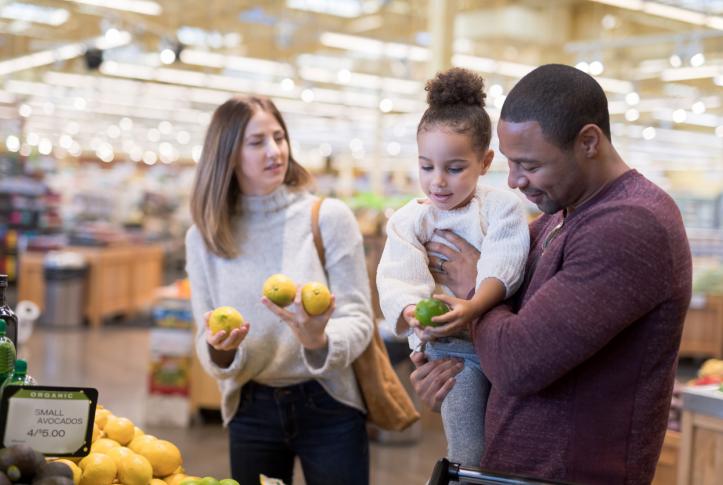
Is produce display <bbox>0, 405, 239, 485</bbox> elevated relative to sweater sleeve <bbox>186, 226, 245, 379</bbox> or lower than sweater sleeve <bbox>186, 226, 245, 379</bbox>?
lower

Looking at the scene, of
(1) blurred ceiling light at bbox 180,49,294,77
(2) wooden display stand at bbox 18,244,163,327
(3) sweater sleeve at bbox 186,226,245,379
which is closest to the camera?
(3) sweater sleeve at bbox 186,226,245,379

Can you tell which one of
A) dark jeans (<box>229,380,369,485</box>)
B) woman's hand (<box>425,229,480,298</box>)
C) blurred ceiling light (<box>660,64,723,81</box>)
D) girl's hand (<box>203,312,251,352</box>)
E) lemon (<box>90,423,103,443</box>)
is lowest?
dark jeans (<box>229,380,369,485</box>)

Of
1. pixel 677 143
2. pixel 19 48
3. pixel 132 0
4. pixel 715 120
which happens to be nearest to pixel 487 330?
pixel 132 0

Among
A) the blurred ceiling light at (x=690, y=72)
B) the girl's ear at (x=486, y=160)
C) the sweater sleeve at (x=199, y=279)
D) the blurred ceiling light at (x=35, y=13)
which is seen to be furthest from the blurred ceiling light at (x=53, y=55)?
the girl's ear at (x=486, y=160)

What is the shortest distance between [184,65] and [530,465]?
20.1 m

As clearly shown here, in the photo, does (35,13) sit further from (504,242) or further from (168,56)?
(504,242)

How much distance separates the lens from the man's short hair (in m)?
1.52

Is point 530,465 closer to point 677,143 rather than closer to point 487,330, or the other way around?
point 487,330

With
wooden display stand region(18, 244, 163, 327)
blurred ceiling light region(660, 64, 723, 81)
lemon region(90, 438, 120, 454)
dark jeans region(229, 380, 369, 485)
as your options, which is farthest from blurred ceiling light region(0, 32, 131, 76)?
lemon region(90, 438, 120, 454)

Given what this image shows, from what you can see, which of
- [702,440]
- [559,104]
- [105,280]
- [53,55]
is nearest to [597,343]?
[559,104]

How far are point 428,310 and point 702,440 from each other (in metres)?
2.47

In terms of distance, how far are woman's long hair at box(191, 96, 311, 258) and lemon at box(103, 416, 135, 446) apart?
0.57 m

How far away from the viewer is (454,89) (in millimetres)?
1874

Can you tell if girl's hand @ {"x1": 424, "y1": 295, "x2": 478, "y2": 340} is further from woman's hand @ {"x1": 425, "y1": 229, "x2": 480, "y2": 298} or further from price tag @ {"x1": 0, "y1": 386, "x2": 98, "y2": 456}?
price tag @ {"x1": 0, "y1": 386, "x2": 98, "y2": 456}
